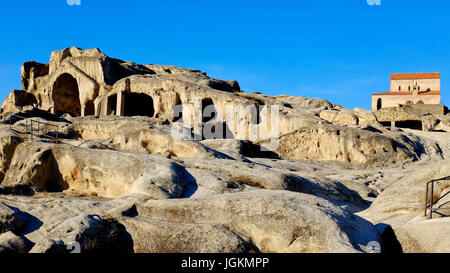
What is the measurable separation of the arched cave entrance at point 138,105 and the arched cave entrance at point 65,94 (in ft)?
23.7

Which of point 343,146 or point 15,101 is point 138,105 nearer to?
point 15,101

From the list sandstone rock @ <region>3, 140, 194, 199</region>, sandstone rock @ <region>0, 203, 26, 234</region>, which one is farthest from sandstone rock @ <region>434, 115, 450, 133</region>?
sandstone rock @ <region>0, 203, 26, 234</region>

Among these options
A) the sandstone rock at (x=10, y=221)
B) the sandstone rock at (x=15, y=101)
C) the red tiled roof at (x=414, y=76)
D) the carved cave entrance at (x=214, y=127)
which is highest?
the red tiled roof at (x=414, y=76)

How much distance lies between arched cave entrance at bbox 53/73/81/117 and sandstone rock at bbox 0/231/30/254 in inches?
1304

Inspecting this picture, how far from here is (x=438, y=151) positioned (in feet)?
83.9

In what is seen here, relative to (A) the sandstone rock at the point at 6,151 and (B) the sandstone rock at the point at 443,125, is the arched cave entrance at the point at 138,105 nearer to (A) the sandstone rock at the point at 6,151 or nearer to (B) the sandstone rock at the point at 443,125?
(A) the sandstone rock at the point at 6,151

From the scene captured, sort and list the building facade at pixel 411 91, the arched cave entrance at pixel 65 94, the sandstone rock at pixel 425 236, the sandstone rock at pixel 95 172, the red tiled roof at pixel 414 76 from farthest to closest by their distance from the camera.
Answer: the red tiled roof at pixel 414 76, the building facade at pixel 411 91, the arched cave entrance at pixel 65 94, the sandstone rock at pixel 95 172, the sandstone rock at pixel 425 236

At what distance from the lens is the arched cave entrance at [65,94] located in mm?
40438

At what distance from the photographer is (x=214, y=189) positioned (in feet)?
38.4

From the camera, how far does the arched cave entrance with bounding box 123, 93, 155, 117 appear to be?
1419 inches

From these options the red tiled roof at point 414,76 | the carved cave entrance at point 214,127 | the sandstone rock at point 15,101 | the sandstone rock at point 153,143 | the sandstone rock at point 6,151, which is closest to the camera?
the sandstone rock at point 6,151

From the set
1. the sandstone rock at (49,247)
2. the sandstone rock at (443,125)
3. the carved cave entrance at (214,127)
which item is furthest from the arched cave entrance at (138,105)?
the sandstone rock at (49,247)

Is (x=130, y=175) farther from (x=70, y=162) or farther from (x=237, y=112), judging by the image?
(x=237, y=112)
